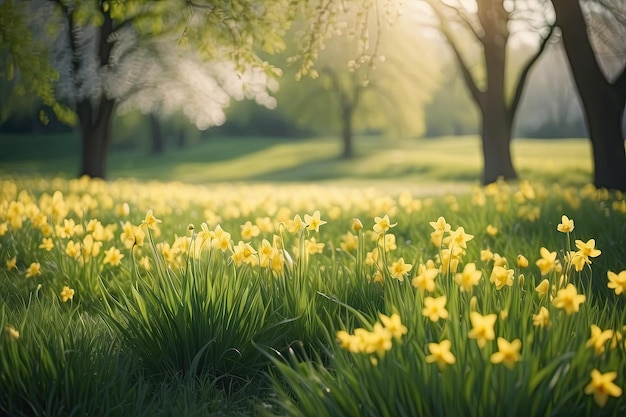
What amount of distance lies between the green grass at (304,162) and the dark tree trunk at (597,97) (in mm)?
10392

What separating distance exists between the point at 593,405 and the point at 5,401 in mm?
2278

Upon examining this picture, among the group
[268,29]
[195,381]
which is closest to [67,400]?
[195,381]

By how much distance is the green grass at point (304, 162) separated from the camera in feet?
92.3

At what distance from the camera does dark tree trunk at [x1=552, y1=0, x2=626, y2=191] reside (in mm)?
8359

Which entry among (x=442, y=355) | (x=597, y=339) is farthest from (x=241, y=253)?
(x=597, y=339)

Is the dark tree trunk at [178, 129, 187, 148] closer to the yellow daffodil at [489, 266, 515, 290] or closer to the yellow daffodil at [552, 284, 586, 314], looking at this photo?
the yellow daffodil at [489, 266, 515, 290]

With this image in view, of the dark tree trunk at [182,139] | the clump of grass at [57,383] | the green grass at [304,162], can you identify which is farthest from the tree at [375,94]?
the clump of grass at [57,383]

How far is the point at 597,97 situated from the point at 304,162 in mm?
28942

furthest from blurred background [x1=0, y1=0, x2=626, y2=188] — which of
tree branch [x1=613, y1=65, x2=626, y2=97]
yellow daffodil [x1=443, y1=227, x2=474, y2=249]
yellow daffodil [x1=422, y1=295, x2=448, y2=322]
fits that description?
yellow daffodil [x1=422, y1=295, x2=448, y2=322]

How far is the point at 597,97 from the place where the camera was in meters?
9.15

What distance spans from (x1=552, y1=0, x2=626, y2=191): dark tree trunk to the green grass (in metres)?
10.4

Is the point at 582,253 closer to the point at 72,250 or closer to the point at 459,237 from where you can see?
the point at 459,237

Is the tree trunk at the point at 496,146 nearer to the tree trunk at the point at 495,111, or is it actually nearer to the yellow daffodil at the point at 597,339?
the tree trunk at the point at 495,111

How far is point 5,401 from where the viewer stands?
240cm
